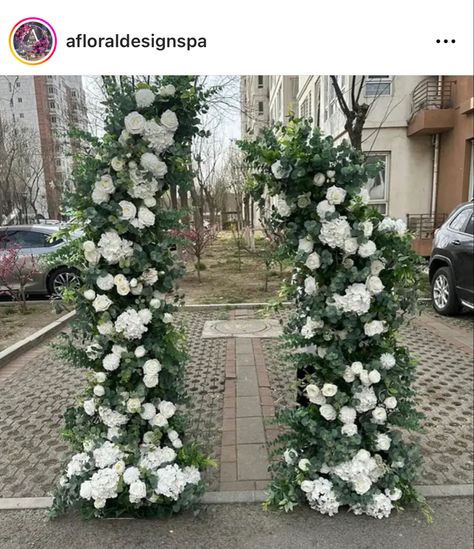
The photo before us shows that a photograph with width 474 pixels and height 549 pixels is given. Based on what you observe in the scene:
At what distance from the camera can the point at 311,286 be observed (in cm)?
209

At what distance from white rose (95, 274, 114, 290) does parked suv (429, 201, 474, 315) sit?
4901mm

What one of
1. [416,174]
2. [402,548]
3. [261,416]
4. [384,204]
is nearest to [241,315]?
[261,416]

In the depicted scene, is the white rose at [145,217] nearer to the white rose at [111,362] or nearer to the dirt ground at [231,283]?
the white rose at [111,362]

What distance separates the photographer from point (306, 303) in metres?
2.12

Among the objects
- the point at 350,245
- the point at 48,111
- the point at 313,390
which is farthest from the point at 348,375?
the point at 48,111

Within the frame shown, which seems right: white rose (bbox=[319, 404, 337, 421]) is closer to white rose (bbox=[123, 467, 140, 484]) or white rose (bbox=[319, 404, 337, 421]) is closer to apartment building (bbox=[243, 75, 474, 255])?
white rose (bbox=[123, 467, 140, 484])

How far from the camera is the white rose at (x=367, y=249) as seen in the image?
195 cm

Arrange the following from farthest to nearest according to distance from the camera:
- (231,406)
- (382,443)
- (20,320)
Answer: (20,320), (231,406), (382,443)

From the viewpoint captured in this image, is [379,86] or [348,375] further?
[379,86]

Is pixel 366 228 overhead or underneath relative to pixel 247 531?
overhead

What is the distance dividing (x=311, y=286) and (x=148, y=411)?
99 centimetres

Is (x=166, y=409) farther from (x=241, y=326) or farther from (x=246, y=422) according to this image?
(x=241, y=326)
